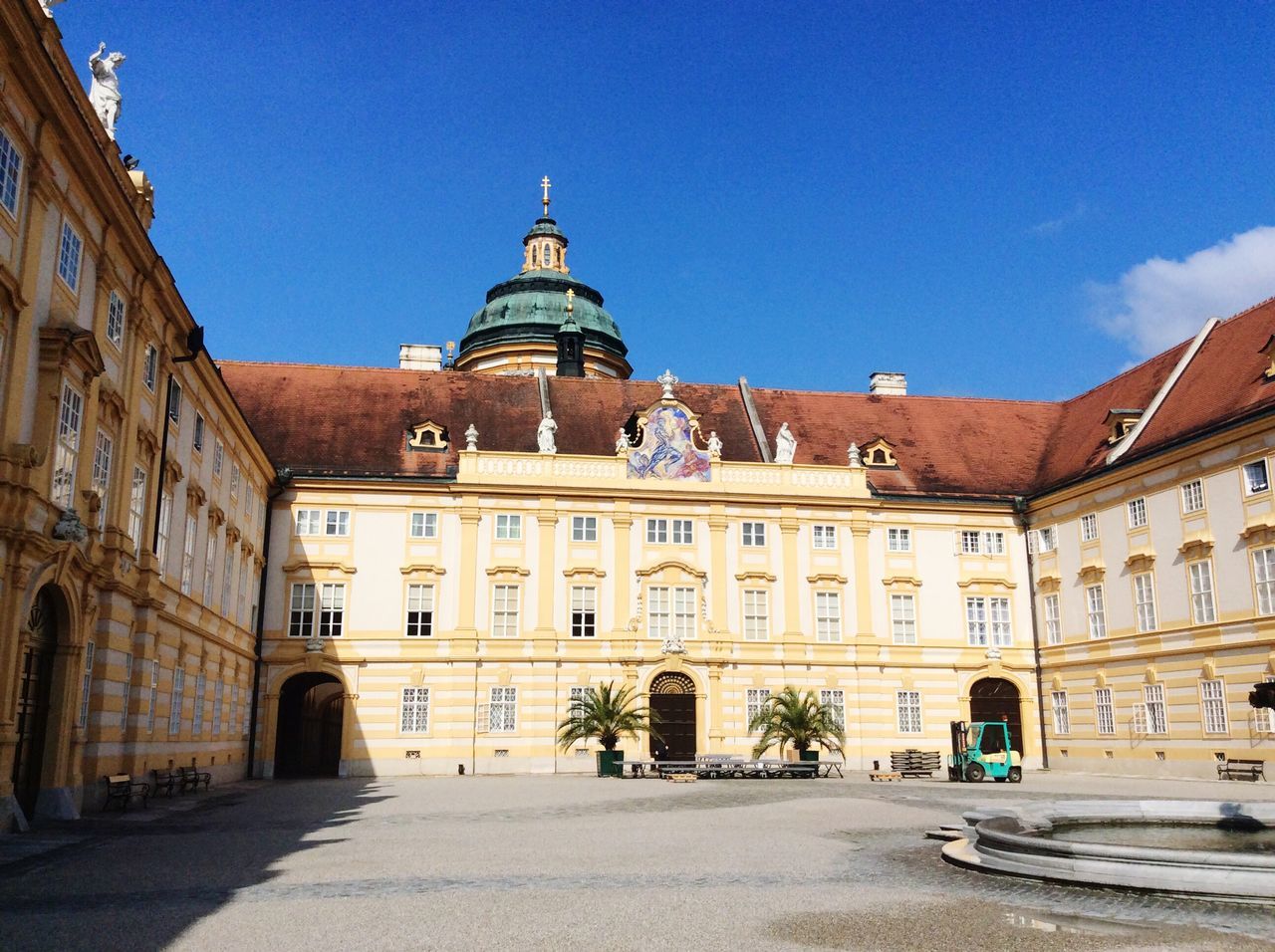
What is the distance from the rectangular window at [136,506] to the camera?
948 inches

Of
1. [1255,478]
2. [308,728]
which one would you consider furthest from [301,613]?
[1255,478]

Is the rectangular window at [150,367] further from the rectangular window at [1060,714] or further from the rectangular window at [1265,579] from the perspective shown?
the rectangular window at [1060,714]

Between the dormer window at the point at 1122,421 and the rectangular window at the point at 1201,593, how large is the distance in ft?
22.6

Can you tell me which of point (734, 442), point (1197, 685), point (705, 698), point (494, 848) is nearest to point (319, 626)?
point (705, 698)

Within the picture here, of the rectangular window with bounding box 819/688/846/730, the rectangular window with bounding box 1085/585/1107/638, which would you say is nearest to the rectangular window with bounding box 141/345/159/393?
the rectangular window with bounding box 819/688/846/730

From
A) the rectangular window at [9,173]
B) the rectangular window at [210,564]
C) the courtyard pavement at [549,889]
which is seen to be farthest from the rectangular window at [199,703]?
the rectangular window at [9,173]

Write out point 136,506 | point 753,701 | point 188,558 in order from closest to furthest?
point 136,506, point 188,558, point 753,701

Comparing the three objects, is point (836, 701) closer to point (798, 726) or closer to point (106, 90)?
point (798, 726)

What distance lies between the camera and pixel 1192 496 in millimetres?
35688

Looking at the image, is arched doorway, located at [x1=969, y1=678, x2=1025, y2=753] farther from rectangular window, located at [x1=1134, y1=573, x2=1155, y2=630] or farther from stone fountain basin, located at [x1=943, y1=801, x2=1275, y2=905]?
Answer: stone fountain basin, located at [x1=943, y1=801, x2=1275, y2=905]

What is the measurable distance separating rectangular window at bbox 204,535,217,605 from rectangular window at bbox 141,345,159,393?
660 cm

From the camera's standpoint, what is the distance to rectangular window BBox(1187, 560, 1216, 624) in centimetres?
3475

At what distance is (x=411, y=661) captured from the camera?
41.0 m

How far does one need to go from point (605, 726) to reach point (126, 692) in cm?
1818
